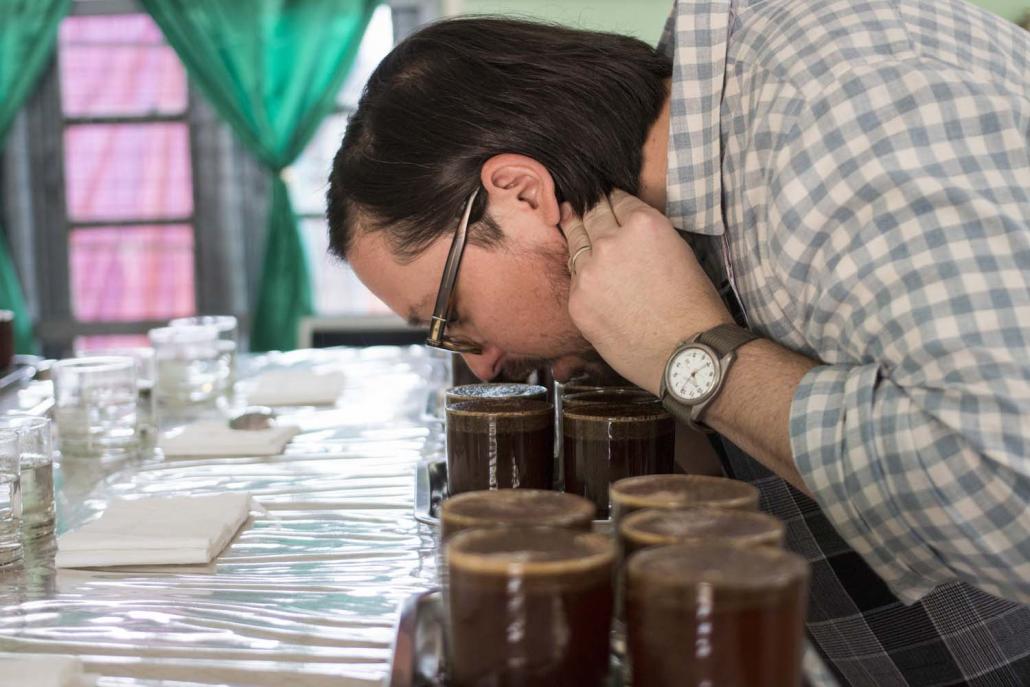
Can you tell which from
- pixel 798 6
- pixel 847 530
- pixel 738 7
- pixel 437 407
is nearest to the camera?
pixel 847 530

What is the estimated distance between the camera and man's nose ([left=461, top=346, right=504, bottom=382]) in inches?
57.4

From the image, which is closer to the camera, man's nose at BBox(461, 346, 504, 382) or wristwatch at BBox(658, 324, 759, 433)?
wristwatch at BBox(658, 324, 759, 433)

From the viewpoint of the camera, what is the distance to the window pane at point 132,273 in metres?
4.58

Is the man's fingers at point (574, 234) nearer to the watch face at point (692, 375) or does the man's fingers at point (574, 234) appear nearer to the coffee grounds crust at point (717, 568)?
the watch face at point (692, 375)

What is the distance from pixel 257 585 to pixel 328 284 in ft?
11.5

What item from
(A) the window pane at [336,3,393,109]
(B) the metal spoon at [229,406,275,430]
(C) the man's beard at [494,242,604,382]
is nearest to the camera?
(C) the man's beard at [494,242,604,382]

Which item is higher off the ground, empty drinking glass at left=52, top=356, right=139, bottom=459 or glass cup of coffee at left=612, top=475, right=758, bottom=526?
glass cup of coffee at left=612, top=475, right=758, bottom=526

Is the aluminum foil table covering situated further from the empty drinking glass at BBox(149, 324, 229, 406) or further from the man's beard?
the empty drinking glass at BBox(149, 324, 229, 406)

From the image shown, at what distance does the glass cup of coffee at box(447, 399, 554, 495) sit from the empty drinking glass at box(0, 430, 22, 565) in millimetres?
434

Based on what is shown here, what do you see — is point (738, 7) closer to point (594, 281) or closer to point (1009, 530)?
point (594, 281)

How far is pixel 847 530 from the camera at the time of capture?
3.29ft

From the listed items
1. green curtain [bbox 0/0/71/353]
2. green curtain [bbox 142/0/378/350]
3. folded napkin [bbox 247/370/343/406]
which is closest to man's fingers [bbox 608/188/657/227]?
folded napkin [bbox 247/370/343/406]

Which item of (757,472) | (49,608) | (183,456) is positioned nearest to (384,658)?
(49,608)

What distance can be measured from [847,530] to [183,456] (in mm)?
1004
